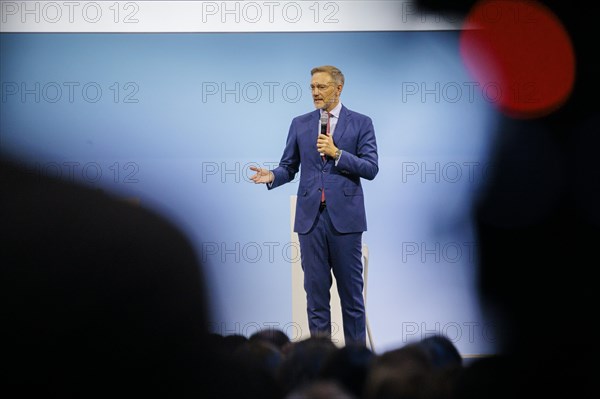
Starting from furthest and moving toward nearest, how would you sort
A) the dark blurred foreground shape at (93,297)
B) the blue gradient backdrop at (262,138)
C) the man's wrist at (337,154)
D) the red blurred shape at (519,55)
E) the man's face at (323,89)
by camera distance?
the blue gradient backdrop at (262,138) < the red blurred shape at (519,55) < the man's face at (323,89) < the man's wrist at (337,154) < the dark blurred foreground shape at (93,297)

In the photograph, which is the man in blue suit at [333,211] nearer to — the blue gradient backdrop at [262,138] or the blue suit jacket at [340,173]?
the blue suit jacket at [340,173]

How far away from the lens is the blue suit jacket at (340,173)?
2842mm

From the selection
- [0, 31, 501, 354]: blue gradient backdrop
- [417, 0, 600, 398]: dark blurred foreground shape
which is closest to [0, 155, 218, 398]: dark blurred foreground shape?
[417, 0, 600, 398]: dark blurred foreground shape

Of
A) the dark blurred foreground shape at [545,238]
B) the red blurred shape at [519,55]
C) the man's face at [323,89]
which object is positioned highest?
the red blurred shape at [519,55]

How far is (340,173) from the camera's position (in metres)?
2.89

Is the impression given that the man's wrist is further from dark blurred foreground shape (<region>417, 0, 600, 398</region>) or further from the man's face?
dark blurred foreground shape (<region>417, 0, 600, 398</region>)

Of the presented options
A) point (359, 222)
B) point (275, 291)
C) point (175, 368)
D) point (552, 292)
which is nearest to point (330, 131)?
point (359, 222)

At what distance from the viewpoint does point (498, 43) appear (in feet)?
13.5

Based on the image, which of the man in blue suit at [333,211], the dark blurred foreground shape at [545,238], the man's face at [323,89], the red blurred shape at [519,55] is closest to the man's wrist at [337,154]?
the man in blue suit at [333,211]

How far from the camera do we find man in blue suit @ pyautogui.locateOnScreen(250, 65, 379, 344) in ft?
9.35

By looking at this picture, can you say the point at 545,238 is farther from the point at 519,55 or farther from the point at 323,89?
the point at 323,89

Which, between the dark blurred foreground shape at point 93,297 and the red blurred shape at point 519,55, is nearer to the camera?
the dark blurred foreground shape at point 93,297

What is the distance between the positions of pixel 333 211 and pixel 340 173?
16cm

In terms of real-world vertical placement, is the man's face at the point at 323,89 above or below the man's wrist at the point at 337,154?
above
